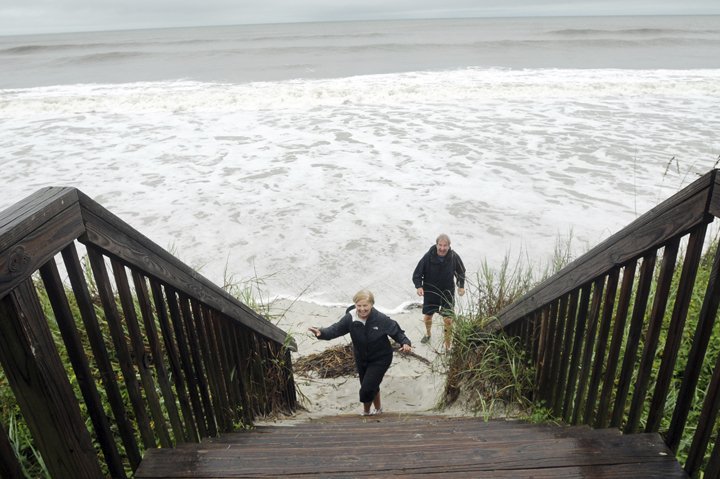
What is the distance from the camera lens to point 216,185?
36.0 feet

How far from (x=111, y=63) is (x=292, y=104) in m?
25.6

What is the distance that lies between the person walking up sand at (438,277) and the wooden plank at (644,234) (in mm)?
2966

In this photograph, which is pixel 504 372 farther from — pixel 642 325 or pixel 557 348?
pixel 642 325

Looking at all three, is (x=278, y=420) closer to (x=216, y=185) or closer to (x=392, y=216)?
(x=392, y=216)

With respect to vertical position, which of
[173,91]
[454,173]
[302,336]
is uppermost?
[173,91]

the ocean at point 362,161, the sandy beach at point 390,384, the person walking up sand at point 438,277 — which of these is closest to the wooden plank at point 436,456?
the sandy beach at point 390,384

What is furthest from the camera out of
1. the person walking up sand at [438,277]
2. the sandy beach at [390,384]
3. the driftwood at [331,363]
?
the person walking up sand at [438,277]

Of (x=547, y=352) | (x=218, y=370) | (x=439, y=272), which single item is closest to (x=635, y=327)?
(x=547, y=352)

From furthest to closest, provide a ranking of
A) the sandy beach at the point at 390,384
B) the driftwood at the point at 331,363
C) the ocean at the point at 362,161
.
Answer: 1. the ocean at the point at 362,161
2. the driftwood at the point at 331,363
3. the sandy beach at the point at 390,384

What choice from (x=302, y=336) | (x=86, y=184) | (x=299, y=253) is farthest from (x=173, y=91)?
(x=302, y=336)

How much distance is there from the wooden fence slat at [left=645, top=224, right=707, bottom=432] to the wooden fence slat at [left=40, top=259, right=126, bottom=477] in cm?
209

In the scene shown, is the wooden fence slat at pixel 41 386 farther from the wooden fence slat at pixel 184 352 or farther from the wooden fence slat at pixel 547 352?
the wooden fence slat at pixel 547 352

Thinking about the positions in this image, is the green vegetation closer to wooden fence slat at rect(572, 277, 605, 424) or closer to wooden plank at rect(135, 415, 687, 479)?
wooden fence slat at rect(572, 277, 605, 424)

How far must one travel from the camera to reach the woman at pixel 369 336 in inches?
185
